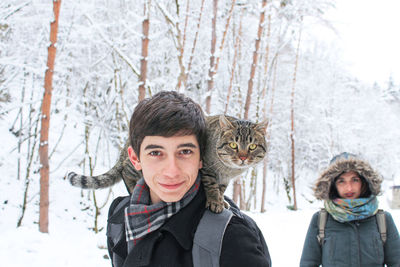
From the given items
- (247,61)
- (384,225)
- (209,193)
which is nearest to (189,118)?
(209,193)

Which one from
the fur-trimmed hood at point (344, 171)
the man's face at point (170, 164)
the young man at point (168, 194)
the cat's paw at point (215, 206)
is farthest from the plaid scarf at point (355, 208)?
the man's face at point (170, 164)

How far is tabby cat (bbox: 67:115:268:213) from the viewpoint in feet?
5.18

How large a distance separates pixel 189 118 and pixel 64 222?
7923mm

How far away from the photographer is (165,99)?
4.11 feet

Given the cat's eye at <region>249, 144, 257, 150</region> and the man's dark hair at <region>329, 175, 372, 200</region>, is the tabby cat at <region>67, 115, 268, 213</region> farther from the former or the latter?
the man's dark hair at <region>329, 175, 372, 200</region>

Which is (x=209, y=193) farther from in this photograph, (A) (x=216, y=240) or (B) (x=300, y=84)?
(B) (x=300, y=84)

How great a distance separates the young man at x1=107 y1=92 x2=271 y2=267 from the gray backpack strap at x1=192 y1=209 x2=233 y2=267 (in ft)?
0.09

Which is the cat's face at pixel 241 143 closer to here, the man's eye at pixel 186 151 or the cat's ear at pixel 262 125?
the cat's ear at pixel 262 125

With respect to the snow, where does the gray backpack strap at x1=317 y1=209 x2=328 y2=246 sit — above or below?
above

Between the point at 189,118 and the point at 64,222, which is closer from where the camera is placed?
the point at 189,118

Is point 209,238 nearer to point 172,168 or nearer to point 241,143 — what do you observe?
point 172,168

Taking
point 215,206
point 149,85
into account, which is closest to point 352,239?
point 215,206

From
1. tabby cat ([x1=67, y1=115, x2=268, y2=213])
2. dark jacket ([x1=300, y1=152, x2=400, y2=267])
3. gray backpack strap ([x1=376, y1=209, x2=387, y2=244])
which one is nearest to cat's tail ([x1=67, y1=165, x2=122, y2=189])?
tabby cat ([x1=67, y1=115, x2=268, y2=213])

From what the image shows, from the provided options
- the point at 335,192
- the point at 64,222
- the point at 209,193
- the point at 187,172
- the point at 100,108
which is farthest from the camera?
the point at 100,108
